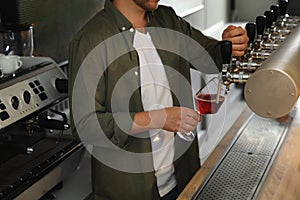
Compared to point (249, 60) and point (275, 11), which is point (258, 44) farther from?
point (275, 11)

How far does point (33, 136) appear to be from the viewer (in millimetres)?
1604

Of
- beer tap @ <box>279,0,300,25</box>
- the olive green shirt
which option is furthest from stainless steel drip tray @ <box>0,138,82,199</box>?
beer tap @ <box>279,0,300,25</box>

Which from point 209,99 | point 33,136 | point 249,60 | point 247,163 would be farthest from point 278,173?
point 33,136

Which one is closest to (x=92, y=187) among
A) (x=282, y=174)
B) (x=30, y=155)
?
(x=30, y=155)

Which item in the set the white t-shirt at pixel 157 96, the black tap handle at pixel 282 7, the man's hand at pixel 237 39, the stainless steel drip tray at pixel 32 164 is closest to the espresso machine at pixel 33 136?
the stainless steel drip tray at pixel 32 164

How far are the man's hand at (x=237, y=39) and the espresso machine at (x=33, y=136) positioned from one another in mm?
549

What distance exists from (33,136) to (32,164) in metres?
0.15

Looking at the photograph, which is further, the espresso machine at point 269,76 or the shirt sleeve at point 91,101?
the shirt sleeve at point 91,101

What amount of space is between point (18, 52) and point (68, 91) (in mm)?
315

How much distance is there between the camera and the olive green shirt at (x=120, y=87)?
1.45m

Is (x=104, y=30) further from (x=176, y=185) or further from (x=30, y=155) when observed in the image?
(x=176, y=185)

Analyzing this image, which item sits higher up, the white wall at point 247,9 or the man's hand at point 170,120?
the man's hand at point 170,120

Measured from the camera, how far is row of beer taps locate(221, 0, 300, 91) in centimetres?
120

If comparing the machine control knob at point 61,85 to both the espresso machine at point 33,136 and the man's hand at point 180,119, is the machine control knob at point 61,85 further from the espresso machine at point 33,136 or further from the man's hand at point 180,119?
the man's hand at point 180,119
